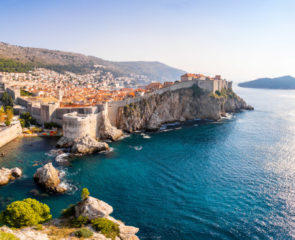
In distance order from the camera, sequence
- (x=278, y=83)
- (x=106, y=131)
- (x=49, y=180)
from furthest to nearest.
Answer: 1. (x=278, y=83)
2. (x=106, y=131)
3. (x=49, y=180)

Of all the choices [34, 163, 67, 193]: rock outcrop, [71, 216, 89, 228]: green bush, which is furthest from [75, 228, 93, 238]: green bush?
[34, 163, 67, 193]: rock outcrop

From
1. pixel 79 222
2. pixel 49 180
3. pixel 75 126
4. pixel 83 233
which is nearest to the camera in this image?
pixel 83 233

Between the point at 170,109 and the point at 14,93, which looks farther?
the point at 170,109

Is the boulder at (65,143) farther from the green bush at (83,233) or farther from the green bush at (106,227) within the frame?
the green bush at (83,233)

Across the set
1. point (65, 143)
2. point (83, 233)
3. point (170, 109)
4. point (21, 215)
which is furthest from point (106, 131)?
point (83, 233)

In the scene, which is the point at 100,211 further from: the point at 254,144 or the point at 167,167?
the point at 254,144

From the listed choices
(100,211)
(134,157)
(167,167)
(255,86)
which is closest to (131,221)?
(100,211)

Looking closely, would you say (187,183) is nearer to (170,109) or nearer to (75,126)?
(75,126)
